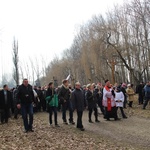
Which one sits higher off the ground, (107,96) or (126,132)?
(107,96)

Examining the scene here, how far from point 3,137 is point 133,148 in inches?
182

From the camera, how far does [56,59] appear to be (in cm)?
7375

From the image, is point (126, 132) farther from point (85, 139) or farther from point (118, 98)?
point (118, 98)

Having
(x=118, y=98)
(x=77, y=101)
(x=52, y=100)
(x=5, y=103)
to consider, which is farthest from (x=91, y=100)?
(x=5, y=103)

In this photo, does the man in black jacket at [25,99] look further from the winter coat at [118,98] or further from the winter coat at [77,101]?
the winter coat at [118,98]

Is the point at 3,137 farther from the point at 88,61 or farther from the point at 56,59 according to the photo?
the point at 56,59

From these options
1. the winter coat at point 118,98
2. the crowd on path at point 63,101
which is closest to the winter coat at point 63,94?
the crowd on path at point 63,101

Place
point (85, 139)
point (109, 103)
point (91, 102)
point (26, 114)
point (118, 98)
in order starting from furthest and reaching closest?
point (118, 98)
point (109, 103)
point (91, 102)
point (26, 114)
point (85, 139)

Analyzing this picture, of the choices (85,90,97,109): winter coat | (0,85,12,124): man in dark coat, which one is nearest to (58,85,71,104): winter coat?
(85,90,97,109): winter coat

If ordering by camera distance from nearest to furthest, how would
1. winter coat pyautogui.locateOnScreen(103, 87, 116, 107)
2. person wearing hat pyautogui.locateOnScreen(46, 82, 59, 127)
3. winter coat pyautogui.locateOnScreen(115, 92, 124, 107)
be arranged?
person wearing hat pyautogui.locateOnScreen(46, 82, 59, 127)
winter coat pyautogui.locateOnScreen(103, 87, 116, 107)
winter coat pyautogui.locateOnScreen(115, 92, 124, 107)

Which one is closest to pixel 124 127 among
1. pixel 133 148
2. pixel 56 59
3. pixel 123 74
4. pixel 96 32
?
pixel 133 148

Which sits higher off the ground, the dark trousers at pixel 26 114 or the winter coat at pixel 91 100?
the winter coat at pixel 91 100

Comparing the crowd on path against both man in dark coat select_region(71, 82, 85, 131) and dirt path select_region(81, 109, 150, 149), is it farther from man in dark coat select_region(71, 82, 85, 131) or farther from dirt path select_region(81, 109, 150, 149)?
dirt path select_region(81, 109, 150, 149)

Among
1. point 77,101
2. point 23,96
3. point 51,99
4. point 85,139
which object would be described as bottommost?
point 85,139
